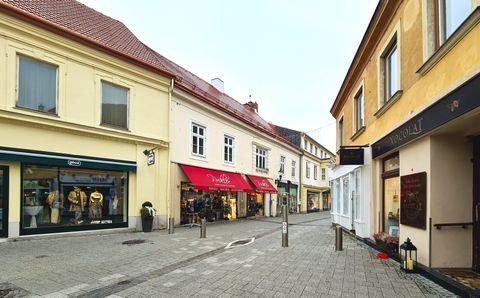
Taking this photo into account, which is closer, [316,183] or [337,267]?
[337,267]

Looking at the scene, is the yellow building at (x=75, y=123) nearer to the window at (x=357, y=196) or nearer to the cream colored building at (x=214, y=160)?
the cream colored building at (x=214, y=160)

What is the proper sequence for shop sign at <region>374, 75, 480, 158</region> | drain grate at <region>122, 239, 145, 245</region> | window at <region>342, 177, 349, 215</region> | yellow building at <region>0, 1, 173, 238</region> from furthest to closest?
window at <region>342, 177, 349, 215</region> → drain grate at <region>122, 239, 145, 245</region> → yellow building at <region>0, 1, 173, 238</region> → shop sign at <region>374, 75, 480, 158</region>

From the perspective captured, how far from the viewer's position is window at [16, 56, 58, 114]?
35.3ft

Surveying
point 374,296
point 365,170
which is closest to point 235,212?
point 365,170

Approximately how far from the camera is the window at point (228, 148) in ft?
A: 69.2

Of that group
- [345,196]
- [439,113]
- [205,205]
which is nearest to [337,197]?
[345,196]

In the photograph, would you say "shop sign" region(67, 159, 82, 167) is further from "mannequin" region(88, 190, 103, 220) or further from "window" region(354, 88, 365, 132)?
"window" region(354, 88, 365, 132)

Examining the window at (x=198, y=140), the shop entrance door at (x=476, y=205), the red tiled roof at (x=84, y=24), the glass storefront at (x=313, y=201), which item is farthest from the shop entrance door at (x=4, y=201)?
the glass storefront at (x=313, y=201)

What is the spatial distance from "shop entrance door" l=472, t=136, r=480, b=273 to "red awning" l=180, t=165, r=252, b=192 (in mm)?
11816

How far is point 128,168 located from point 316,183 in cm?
3086

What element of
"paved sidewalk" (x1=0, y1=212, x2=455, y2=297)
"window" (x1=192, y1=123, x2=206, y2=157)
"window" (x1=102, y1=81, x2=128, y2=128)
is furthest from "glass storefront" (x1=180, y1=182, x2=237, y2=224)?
"paved sidewalk" (x1=0, y1=212, x2=455, y2=297)

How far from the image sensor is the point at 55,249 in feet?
30.8

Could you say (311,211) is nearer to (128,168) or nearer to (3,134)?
(128,168)

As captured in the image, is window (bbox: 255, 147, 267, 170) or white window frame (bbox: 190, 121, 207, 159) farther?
window (bbox: 255, 147, 267, 170)
